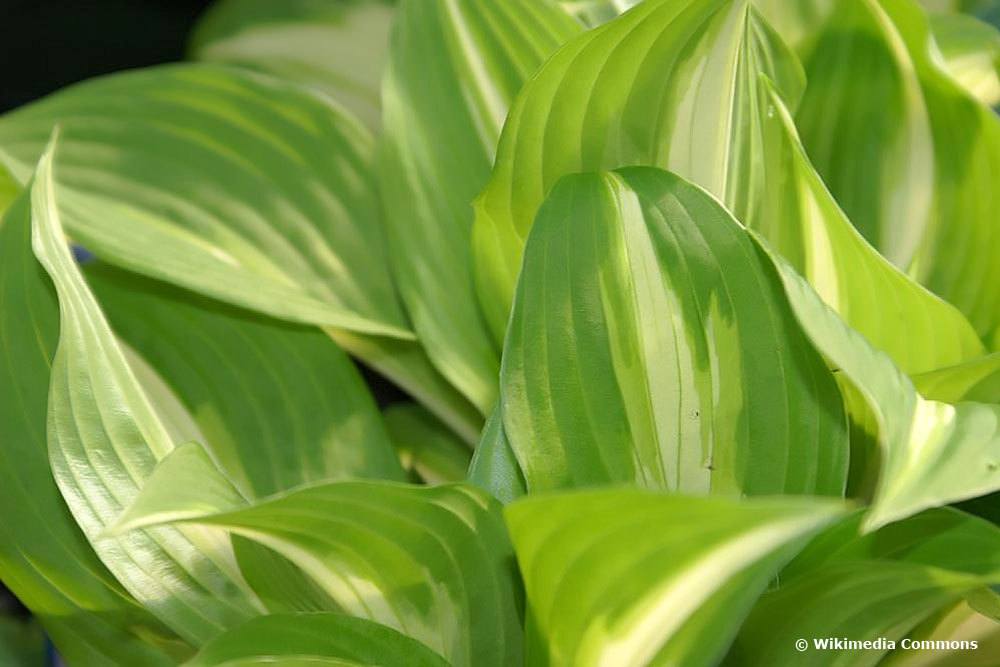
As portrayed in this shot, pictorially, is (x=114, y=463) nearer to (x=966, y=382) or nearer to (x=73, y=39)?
(x=966, y=382)

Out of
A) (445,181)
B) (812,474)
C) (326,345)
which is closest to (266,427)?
(326,345)

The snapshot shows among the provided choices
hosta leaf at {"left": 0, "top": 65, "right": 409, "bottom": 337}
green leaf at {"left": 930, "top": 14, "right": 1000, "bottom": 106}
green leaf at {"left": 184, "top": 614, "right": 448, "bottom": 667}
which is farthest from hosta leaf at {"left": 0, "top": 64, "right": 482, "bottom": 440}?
green leaf at {"left": 930, "top": 14, "right": 1000, "bottom": 106}

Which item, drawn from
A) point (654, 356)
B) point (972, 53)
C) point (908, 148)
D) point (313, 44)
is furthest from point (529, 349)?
point (313, 44)

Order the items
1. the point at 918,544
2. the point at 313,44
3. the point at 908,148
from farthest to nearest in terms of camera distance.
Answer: the point at 313,44 < the point at 908,148 < the point at 918,544

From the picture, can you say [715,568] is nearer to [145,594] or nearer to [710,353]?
[710,353]

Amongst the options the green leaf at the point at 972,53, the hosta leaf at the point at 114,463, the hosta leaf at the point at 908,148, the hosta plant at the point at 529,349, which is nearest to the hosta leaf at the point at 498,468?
the hosta plant at the point at 529,349

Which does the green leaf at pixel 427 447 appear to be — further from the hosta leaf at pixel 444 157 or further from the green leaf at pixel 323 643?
the green leaf at pixel 323 643

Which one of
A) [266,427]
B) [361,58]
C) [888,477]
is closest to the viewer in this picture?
[888,477]
